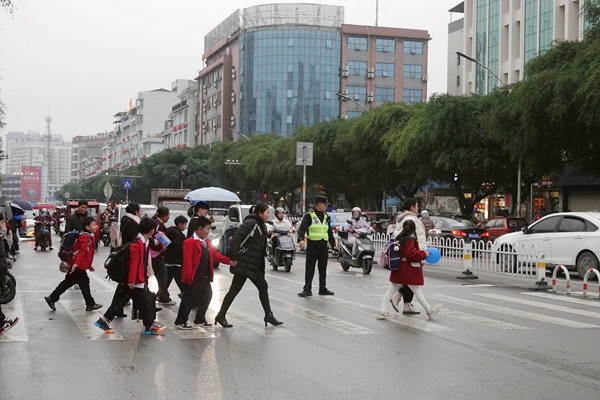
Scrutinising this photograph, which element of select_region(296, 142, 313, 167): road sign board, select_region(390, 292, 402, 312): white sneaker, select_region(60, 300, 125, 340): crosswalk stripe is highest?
select_region(296, 142, 313, 167): road sign board

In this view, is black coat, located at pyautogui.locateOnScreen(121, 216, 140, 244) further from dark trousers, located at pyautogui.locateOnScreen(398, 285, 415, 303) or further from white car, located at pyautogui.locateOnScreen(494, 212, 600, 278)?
white car, located at pyautogui.locateOnScreen(494, 212, 600, 278)

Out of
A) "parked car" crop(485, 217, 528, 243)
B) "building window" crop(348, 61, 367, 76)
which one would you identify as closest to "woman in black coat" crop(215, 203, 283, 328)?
"parked car" crop(485, 217, 528, 243)

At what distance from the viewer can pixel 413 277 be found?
11.4 metres

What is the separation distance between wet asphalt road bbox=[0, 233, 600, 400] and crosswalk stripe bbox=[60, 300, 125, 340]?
4 centimetres

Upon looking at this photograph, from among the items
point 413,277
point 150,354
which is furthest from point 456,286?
point 150,354

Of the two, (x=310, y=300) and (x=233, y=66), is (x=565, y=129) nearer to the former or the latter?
(x=310, y=300)

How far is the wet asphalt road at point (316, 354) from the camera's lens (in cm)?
706

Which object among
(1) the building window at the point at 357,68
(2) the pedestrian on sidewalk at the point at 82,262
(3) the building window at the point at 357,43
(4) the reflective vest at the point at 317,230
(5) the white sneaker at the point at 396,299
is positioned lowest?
(5) the white sneaker at the point at 396,299

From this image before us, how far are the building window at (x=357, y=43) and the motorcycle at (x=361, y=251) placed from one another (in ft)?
288

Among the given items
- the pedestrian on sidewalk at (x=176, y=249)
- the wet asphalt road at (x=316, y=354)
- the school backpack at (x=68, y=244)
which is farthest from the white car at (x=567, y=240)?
the school backpack at (x=68, y=244)

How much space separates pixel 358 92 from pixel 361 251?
88509mm

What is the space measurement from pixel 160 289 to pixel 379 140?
35.9 meters

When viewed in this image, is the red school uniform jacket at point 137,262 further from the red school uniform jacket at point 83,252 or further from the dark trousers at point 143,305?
the red school uniform jacket at point 83,252

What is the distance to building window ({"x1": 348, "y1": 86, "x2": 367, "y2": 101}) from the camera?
106 meters
